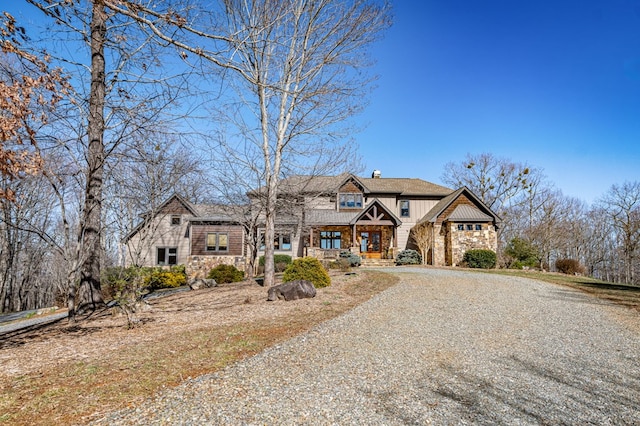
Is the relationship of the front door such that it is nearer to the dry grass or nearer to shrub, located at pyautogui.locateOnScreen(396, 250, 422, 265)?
shrub, located at pyautogui.locateOnScreen(396, 250, 422, 265)

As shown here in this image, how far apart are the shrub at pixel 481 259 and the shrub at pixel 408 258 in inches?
131

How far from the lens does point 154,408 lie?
3326mm

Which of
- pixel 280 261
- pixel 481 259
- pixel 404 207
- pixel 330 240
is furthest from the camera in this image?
pixel 404 207

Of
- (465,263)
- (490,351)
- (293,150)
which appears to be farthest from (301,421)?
(465,263)

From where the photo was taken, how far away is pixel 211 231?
24.1m

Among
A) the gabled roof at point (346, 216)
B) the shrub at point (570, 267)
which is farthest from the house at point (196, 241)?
the shrub at point (570, 267)

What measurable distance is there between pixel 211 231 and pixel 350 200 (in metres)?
10.7

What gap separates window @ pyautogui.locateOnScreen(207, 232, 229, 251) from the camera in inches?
946

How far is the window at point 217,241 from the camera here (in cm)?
2403

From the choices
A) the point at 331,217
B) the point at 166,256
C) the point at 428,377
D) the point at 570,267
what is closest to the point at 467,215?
the point at 570,267

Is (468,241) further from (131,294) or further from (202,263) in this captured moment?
(131,294)

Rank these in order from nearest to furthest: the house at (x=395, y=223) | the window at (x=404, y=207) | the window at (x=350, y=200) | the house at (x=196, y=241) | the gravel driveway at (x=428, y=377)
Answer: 1. the gravel driveway at (x=428, y=377)
2. the house at (x=395, y=223)
3. the house at (x=196, y=241)
4. the window at (x=350, y=200)
5. the window at (x=404, y=207)

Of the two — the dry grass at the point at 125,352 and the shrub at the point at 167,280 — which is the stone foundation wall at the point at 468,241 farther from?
the shrub at the point at 167,280

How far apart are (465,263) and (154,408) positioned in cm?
2248
